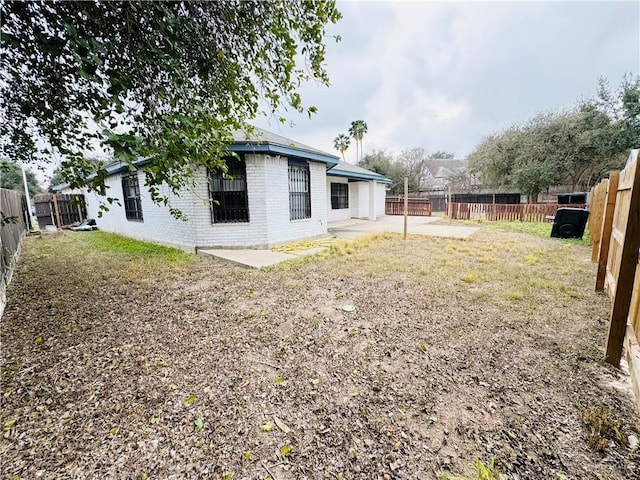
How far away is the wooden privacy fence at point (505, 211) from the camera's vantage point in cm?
1331

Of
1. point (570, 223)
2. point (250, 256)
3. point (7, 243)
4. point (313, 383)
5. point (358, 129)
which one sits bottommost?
point (313, 383)

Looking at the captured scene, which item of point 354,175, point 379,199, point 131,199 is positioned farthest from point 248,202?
point 379,199

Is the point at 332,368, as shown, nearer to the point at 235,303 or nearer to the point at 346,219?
the point at 235,303

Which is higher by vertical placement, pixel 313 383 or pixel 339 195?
pixel 339 195

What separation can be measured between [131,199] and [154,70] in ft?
28.0

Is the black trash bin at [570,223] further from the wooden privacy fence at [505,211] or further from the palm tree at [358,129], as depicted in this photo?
the palm tree at [358,129]

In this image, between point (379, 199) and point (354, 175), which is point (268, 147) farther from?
point (379, 199)

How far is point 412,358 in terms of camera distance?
2457 millimetres

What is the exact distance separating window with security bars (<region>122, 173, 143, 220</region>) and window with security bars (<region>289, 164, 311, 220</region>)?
5.19m

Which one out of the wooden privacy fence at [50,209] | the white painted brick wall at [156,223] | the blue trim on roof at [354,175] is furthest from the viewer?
the wooden privacy fence at [50,209]

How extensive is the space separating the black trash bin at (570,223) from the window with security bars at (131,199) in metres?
13.8

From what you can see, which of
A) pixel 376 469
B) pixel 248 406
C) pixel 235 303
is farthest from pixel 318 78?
pixel 376 469

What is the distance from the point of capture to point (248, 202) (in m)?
7.04

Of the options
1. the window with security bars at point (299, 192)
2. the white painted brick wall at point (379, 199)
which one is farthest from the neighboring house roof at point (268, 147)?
the white painted brick wall at point (379, 199)
